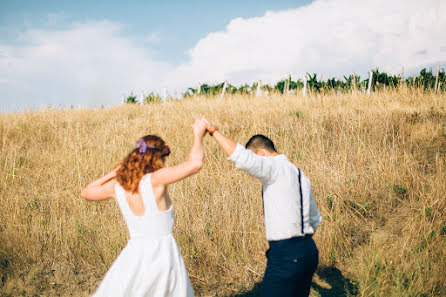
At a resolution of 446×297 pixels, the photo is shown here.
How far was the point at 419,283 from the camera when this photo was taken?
3.09 metres

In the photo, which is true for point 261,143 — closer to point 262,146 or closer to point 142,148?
point 262,146

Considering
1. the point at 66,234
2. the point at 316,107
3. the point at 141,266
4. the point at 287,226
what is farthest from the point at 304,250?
the point at 316,107

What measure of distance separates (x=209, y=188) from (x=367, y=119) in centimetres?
520

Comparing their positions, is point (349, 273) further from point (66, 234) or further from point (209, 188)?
point (66, 234)

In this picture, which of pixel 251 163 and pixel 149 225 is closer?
pixel 251 163

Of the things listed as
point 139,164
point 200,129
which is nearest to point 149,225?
point 139,164

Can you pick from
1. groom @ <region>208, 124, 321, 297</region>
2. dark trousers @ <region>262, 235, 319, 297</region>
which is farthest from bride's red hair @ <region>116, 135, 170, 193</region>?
dark trousers @ <region>262, 235, 319, 297</region>

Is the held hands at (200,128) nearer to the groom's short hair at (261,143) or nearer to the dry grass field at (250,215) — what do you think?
the groom's short hair at (261,143)

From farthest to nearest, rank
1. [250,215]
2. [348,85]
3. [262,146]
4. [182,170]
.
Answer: [348,85] → [250,215] → [262,146] → [182,170]

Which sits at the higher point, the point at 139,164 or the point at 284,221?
the point at 139,164

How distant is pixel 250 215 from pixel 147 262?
9.74ft

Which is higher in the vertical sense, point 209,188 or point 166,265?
point 166,265

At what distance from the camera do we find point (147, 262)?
2135mm

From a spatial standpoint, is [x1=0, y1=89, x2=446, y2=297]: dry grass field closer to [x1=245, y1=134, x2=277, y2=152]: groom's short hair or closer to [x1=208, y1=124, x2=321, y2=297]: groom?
[x1=208, y1=124, x2=321, y2=297]: groom
